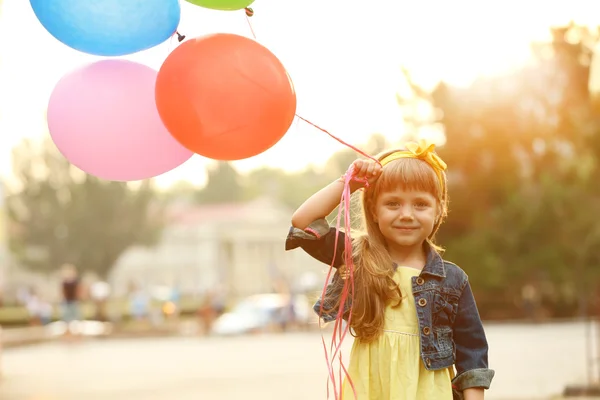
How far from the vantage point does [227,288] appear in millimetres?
70938

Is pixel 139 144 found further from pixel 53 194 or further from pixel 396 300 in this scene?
pixel 53 194

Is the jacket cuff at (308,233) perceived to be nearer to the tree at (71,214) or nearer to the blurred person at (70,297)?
the blurred person at (70,297)

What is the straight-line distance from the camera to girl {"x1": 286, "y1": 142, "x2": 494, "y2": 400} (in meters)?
3.10

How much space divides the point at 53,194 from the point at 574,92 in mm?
36093

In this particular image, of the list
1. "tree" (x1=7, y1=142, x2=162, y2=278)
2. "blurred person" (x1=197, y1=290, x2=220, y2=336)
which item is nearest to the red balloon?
"blurred person" (x1=197, y1=290, x2=220, y2=336)

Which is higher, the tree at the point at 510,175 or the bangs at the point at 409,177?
the tree at the point at 510,175

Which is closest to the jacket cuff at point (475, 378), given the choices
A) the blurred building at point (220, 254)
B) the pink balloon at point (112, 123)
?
the pink balloon at point (112, 123)

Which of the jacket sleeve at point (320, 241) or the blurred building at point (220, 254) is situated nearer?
the jacket sleeve at point (320, 241)

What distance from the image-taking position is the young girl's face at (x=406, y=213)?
3.15 meters

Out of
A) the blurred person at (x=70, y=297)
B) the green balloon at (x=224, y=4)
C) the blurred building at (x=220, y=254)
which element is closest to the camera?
the green balloon at (x=224, y=4)

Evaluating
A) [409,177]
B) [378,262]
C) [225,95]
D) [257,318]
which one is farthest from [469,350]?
[257,318]

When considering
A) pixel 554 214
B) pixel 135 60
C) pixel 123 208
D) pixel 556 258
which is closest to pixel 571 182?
pixel 554 214

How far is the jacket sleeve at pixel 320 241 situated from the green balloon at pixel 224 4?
35.4 inches

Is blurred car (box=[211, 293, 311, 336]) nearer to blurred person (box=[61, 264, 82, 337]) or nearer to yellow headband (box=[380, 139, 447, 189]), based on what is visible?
blurred person (box=[61, 264, 82, 337])
